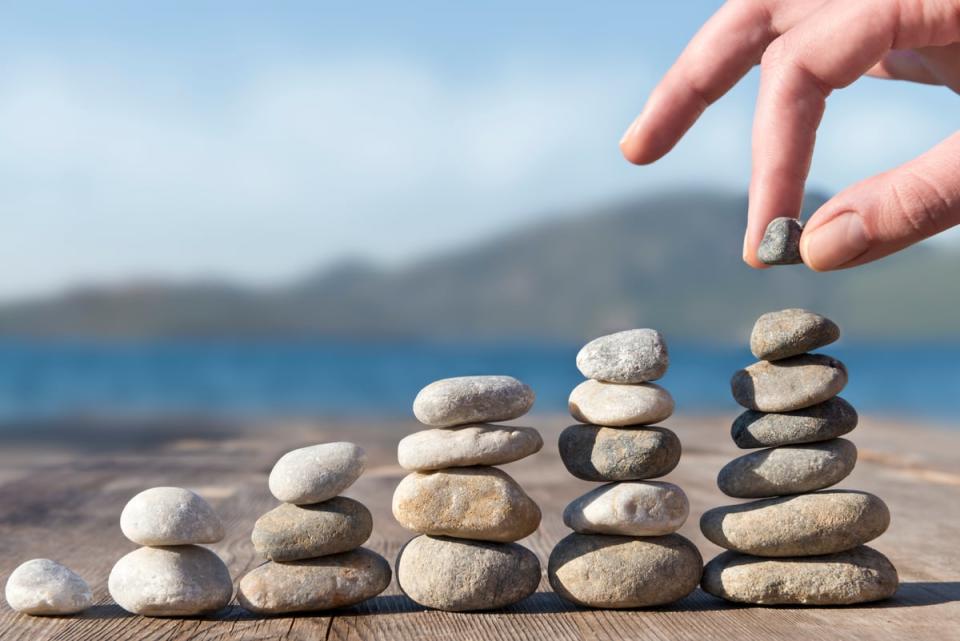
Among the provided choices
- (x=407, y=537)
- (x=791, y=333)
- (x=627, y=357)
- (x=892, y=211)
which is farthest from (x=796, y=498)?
(x=407, y=537)

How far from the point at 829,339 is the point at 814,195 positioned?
529 millimetres

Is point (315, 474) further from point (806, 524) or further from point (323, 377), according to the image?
point (323, 377)

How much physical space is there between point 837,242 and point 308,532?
1730mm

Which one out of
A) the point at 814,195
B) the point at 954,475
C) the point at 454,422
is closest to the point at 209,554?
the point at 454,422

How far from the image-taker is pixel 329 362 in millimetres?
41875

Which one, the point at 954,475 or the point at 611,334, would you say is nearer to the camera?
the point at 611,334

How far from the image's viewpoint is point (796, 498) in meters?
3.00

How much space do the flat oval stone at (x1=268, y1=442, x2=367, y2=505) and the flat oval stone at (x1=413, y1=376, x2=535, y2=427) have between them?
266 mm

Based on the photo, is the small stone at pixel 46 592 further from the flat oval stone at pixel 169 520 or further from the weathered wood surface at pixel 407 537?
the flat oval stone at pixel 169 520

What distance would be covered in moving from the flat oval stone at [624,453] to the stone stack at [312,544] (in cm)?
70

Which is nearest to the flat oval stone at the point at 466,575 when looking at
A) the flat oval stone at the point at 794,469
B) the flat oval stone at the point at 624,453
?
the flat oval stone at the point at 624,453

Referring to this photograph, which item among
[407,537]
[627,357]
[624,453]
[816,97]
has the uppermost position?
[816,97]

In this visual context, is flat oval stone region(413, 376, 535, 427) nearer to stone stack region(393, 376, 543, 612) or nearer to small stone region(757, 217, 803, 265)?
stone stack region(393, 376, 543, 612)

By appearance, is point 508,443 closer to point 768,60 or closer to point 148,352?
point 768,60
